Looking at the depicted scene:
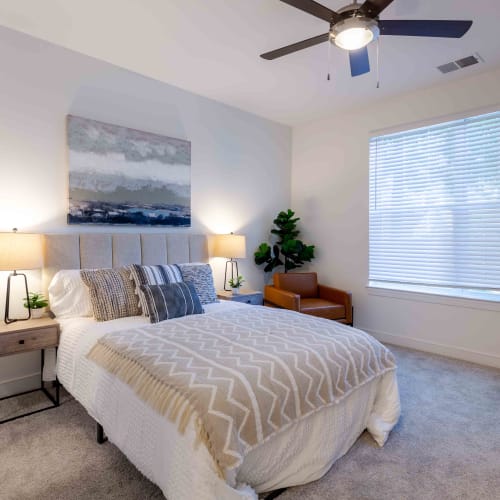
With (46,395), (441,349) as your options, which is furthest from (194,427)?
(441,349)

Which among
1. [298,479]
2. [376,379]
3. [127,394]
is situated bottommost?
[298,479]

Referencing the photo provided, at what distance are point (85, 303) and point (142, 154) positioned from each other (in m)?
1.61

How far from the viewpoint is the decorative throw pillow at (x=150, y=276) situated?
278 cm

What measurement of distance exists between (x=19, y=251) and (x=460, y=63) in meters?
4.20

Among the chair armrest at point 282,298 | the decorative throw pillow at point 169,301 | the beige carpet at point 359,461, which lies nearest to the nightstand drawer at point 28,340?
the beige carpet at point 359,461

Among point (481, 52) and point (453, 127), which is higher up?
point (481, 52)

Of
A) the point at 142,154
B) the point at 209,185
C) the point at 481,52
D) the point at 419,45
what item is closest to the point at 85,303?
the point at 142,154

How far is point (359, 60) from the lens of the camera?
2.54 m

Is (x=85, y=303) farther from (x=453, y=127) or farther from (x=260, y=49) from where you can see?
(x=453, y=127)

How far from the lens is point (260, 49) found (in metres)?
3.02

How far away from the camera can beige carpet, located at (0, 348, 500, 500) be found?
5.70 ft

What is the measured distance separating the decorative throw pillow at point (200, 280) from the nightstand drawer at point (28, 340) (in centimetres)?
A: 115

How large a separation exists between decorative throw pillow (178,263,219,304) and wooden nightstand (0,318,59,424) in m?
1.14

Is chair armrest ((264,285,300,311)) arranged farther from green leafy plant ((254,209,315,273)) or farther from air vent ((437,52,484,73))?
air vent ((437,52,484,73))
